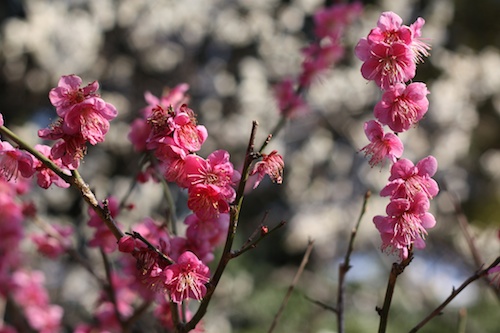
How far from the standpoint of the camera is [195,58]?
4.75m

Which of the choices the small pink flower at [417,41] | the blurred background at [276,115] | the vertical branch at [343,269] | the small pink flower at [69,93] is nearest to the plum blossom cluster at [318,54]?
the vertical branch at [343,269]

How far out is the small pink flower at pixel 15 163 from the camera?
0.88m

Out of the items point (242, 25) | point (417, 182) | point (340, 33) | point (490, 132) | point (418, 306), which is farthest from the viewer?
point (490, 132)

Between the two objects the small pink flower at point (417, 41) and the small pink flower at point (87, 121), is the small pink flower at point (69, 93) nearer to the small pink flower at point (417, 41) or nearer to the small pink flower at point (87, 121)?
the small pink flower at point (87, 121)

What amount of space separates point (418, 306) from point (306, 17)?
A: 2268 millimetres

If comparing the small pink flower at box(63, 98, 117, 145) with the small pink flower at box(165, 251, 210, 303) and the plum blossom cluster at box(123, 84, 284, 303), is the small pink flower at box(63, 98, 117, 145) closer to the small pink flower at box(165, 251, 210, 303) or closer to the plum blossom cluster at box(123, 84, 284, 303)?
the plum blossom cluster at box(123, 84, 284, 303)

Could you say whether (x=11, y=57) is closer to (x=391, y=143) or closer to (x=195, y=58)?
(x=195, y=58)

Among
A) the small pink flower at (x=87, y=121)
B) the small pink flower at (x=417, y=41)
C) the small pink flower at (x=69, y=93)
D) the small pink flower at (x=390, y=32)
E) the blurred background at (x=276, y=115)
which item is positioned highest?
the blurred background at (x=276, y=115)

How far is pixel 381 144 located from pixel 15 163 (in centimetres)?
52

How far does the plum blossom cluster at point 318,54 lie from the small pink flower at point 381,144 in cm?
85

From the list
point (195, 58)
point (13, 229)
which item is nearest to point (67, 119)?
point (13, 229)

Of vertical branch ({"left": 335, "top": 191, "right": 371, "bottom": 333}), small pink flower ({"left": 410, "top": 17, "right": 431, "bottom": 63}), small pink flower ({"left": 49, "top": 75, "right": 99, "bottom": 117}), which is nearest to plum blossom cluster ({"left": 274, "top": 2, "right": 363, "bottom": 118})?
vertical branch ({"left": 335, "top": 191, "right": 371, "bottom": 333})

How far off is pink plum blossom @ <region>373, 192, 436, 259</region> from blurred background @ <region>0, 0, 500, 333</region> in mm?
2882

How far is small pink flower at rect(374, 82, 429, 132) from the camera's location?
870 millimetres
